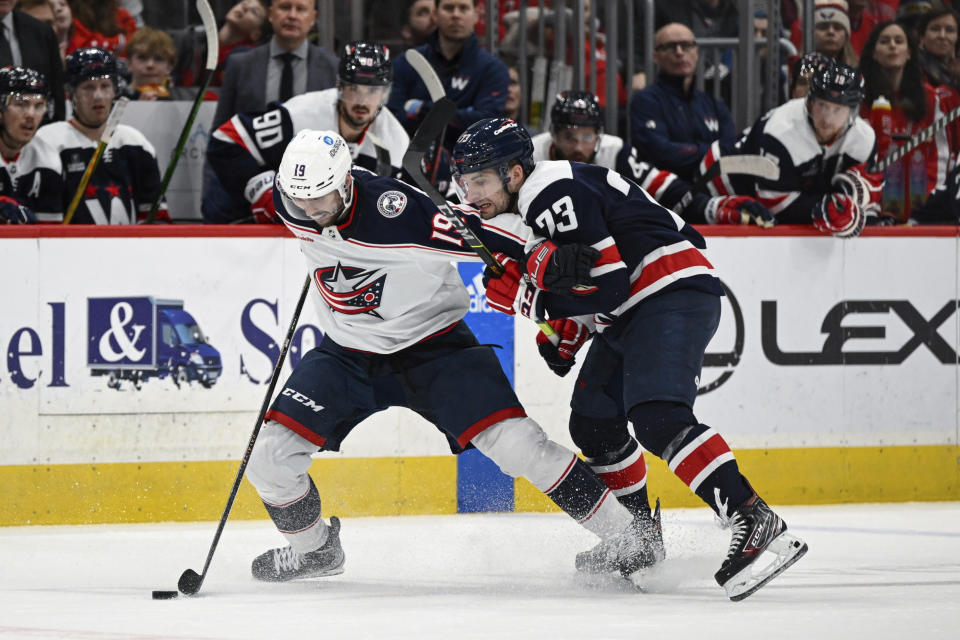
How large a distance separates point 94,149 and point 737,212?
8.04 feet

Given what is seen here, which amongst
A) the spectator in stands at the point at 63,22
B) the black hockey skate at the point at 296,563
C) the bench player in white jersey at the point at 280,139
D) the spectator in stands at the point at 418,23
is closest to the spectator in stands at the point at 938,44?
the spectator in stands at the point at 418,23

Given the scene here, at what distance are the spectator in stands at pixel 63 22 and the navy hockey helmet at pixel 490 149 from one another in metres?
3.03

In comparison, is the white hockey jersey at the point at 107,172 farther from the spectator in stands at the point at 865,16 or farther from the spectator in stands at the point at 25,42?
the spectator in stands at the point at 865,16

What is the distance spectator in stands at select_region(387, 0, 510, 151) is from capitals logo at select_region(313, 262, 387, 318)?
Result: 77.3 inches

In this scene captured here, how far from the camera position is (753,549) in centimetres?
315

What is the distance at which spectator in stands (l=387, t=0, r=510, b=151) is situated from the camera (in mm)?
5461

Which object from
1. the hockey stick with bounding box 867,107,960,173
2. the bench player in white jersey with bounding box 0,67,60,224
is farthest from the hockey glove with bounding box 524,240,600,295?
the hockey stick with bounding box 867,107,960,173

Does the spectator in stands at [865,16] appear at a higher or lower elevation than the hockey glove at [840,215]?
higher

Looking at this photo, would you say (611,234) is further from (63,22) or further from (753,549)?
(63,22)

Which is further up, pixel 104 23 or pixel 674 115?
pixel 104 23

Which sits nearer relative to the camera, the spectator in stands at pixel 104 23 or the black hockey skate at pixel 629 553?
the black hockey skate at pixel 629 553

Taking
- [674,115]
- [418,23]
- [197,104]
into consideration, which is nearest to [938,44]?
[674,115]

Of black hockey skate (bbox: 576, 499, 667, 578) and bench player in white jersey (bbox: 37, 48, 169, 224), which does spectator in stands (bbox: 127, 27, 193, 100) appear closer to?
bench player in white jersey (bbox: 37, 48, 169, 224)

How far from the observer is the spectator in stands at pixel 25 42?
5211 mm
